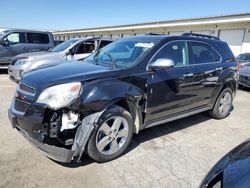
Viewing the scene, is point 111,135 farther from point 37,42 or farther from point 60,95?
point 37,42

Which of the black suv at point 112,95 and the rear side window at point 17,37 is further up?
the rear side window at point 17,37

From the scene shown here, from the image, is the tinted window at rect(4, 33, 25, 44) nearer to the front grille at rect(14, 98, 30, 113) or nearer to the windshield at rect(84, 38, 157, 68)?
the windshield at rect(84, 38, 157, 68)

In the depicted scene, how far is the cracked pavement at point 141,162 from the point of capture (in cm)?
308

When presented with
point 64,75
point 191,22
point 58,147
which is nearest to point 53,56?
point 64,75

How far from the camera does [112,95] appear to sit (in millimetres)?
3369

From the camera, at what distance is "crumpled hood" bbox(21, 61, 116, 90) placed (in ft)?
10.7

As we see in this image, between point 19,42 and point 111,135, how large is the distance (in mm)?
10039

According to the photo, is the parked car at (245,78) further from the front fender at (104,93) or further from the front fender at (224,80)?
the front fender at (104,93)

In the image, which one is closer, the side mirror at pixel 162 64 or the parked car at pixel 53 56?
the side mirror at pixel 162 64

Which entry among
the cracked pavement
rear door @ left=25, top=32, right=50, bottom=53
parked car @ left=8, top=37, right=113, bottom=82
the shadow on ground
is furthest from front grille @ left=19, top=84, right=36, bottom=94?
rear door @ left=25, top=32, right=50, bottom=53

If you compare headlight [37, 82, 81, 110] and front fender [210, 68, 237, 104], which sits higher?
headlight [37, 82, 81, 110]

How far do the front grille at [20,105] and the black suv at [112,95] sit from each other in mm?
14

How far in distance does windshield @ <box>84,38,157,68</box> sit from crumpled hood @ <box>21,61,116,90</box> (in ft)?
1.14

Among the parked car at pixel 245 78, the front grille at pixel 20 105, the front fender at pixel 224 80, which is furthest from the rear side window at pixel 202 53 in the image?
the parked car at pixel 245 78
